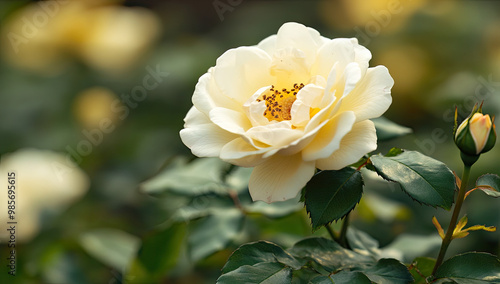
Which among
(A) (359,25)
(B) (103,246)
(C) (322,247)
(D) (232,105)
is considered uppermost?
(D) (232,105)

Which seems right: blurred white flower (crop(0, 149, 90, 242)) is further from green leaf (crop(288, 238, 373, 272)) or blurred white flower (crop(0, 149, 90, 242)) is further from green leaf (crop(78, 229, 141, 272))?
green leaf (crop(288, 238, 373, 272))

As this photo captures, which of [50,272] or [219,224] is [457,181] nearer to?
[219,224]

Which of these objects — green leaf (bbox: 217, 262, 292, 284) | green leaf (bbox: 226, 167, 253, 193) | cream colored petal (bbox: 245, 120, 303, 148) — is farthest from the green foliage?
green leaf (bbox: 226, 167, 253, 193)

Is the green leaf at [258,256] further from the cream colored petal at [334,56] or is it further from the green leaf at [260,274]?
the cream colored petal at [334,56]

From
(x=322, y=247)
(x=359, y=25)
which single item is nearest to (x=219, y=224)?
(x=322, y=247)

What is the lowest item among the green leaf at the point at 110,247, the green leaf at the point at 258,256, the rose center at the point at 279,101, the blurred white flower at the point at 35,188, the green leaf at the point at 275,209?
the green leaf at the point at 110,247

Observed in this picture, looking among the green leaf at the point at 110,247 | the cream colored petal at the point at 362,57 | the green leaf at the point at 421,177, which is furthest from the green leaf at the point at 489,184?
the green leaf at the point at 110,247

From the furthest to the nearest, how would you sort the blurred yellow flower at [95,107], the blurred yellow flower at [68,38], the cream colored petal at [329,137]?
the blurred yellow flower at [68,38] < the blurred yellow flower at [95,107] < the cream colored petal at [329,137]
